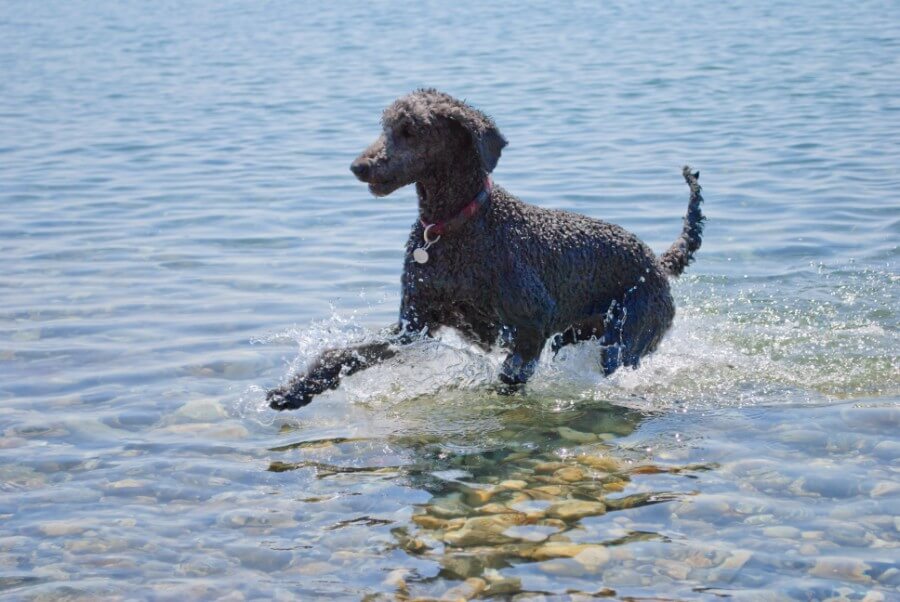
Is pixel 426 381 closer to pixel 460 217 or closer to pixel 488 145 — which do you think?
pixel 460 217

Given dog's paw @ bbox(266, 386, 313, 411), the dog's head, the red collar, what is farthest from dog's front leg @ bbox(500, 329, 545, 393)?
dog's paw @ bbox(266, 386, 313, 411)

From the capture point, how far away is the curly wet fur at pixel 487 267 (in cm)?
545

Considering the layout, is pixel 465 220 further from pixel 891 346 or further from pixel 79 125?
pixel 79 125

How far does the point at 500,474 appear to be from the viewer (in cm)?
525

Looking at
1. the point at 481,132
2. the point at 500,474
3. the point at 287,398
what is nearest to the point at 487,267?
the point at 481,132

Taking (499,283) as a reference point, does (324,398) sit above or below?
below

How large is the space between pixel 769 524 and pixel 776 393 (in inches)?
65.4

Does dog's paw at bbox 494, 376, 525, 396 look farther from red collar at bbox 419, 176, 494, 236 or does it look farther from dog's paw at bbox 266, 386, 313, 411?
dog's paw at bbox 266, 386, 313, 411

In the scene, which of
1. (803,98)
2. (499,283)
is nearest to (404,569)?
(499,283)

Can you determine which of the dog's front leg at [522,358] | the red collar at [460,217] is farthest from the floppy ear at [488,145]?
the dog's front leg at [522,358]

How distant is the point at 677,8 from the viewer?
85.0 ft

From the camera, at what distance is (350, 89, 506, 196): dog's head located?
5.32 metres

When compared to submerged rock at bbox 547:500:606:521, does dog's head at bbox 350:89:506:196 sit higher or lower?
higher

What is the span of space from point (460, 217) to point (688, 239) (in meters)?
1.64
